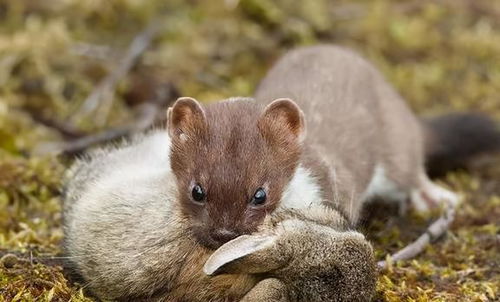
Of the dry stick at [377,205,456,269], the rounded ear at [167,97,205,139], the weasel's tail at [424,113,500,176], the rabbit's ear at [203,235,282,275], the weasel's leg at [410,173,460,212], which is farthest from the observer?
the weasel's tail at [424,113,500,176]

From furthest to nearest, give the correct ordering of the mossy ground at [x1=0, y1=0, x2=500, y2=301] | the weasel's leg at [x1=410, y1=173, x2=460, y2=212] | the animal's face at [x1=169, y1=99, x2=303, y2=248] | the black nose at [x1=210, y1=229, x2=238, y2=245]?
the mossy ground at [x1=0, y1=0, x2=500, y2=301], the weasel's leg at [x1=410, y1=173, x2=460, y2=212], the animal's face at [x1=169, y1=99, x2=303, y2=248], the black nose at [x1=210, y1=229, x2=238, y2=245]

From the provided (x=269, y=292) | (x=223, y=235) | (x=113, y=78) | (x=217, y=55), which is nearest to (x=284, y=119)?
(x=223, y=235)

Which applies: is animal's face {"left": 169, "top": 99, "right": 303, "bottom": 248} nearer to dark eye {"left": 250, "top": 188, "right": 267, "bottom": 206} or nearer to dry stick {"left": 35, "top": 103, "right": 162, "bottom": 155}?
dark eye {"left": 250, "top": 188, "right": 267, "bottom": 206}

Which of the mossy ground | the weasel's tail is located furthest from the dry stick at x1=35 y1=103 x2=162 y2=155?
the weasel's tail

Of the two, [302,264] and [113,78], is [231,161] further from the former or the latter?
[113,78]

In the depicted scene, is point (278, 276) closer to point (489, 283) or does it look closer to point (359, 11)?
point (489, 283)

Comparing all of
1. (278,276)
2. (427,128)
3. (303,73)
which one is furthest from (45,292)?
(427,128)

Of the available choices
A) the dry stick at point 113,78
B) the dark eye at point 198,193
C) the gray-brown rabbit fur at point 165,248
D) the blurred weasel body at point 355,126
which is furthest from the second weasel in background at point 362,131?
the dry stick at point 113,78
